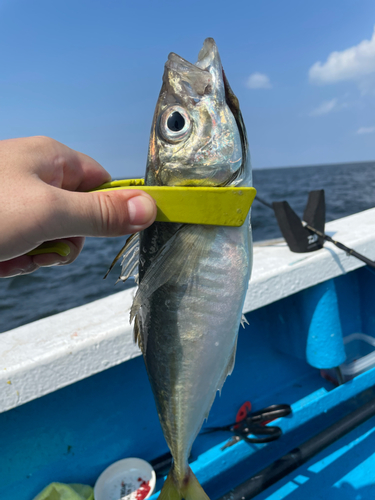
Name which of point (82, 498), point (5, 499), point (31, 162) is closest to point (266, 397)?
point (82, 498)

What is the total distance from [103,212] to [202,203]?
0.30 m

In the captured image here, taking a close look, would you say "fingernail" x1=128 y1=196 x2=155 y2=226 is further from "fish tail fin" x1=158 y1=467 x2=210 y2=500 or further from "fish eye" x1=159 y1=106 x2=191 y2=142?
"fish tail fin" x1=158 y1=467 x2=210 y2=500

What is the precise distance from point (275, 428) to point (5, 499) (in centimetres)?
165

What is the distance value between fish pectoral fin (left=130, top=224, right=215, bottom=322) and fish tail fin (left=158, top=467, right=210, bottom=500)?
692 millimetres

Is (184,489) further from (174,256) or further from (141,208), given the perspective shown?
(141,208)

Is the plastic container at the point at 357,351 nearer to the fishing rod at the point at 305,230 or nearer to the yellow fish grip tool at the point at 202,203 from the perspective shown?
the fishing rod at the point at 305,230

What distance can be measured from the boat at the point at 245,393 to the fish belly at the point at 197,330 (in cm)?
77

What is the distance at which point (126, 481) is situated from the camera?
219cm

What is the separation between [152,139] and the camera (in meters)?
1.12

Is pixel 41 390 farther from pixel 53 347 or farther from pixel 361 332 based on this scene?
pixel 361 332

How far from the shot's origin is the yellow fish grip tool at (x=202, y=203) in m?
0.94

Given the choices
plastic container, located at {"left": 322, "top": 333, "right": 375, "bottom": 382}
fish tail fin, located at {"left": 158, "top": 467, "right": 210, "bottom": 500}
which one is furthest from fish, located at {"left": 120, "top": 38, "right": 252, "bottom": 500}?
plastic container, located at {"left": 322, "top": 333, "right": 375, "bottom": 382}

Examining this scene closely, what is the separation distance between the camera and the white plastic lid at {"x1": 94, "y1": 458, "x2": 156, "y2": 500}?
6.89 feet

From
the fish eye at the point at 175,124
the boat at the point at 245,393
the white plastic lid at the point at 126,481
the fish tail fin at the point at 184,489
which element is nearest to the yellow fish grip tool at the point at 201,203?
the fish eye at the point at 175,124
